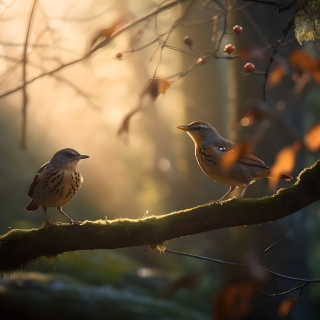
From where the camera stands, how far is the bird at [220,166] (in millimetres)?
4934

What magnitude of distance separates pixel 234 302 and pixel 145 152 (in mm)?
18773

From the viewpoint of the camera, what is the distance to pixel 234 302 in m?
1.72

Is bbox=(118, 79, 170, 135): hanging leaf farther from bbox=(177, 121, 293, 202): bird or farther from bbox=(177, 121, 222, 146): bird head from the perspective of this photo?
bbox=(177, 121, 222, 146): bird head

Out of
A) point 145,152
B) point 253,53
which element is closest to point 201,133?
point 253,53

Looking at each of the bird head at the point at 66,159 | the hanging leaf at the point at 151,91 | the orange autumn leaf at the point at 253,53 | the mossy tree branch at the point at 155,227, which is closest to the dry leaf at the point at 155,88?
the hanging leaf at the point at 151,91

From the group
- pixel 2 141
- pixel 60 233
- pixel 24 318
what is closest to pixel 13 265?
pixel 60 233

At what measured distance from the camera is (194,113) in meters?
13.2

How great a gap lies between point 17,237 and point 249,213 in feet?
7.58

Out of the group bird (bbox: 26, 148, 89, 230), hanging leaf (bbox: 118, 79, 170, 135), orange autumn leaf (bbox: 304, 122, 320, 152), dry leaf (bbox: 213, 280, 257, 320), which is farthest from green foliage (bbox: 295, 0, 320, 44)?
bird (bbox: 26, 148, 89, 230)

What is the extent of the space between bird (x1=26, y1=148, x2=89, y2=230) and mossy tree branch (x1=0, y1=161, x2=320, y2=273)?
835 mm

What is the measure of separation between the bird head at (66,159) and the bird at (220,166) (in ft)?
4.93

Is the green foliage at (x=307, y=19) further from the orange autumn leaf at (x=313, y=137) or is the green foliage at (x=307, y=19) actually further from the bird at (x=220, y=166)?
the orange autumn leaf at (x=313, y=137)

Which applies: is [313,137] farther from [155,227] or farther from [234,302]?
[155,227]

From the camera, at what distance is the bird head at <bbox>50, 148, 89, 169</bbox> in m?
5.14
